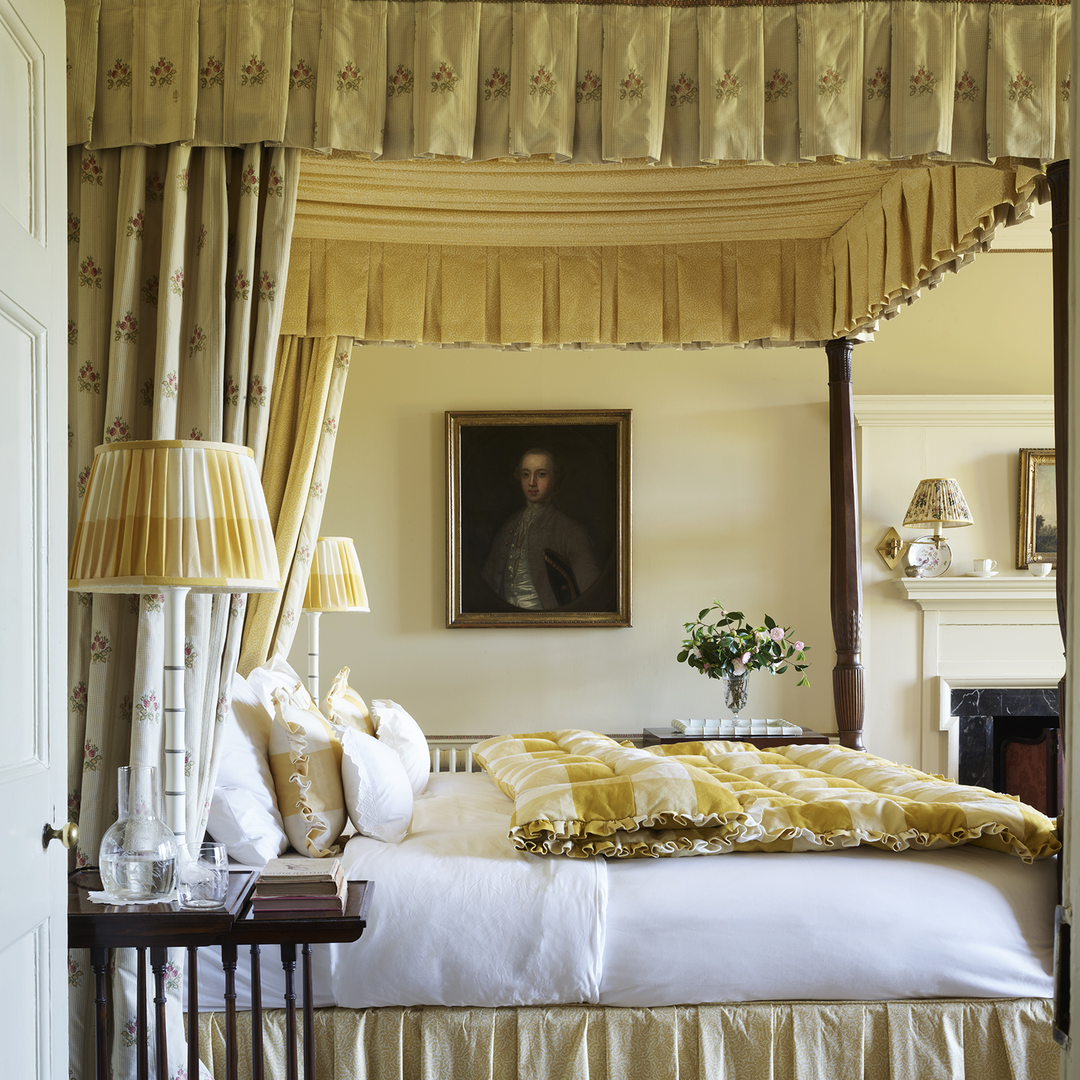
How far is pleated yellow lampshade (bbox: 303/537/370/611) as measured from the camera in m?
4.27

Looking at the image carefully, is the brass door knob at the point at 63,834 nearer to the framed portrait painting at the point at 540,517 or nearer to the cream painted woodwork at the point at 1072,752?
the cream painted woodwork at the point at 1072,752

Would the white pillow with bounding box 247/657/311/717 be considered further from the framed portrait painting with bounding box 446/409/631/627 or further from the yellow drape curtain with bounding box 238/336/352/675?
the framed portrait painting with bounding box 446/409/631/627

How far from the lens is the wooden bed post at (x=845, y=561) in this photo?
175 inches

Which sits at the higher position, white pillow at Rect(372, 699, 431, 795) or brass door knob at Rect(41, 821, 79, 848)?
brass door knob at Rect(41, 821, 79, 848)

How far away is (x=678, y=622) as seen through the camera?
5.66 metres

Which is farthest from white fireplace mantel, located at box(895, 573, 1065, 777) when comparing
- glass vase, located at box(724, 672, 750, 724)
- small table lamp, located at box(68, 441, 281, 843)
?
small table lamp, located at box(68, 441, 281, 843)

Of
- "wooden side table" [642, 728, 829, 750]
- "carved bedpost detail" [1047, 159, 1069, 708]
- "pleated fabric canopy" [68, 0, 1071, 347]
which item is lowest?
"wooden side table" [642, 728, 829, 750]

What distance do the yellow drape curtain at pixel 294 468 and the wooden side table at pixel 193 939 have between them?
4.90ft

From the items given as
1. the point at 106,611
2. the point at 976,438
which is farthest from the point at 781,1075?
the point at 976,438

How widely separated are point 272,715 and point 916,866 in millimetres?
1781

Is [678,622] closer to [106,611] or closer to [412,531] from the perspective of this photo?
[412,531]

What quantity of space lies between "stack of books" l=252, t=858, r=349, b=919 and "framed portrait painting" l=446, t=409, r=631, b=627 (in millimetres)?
3271

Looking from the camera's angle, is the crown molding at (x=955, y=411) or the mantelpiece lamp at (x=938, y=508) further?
the crown molding at (x=955, y=411)

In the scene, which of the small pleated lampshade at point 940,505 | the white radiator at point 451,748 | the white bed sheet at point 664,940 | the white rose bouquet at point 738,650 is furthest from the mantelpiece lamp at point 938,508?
the white bed sheet at point 664,940
